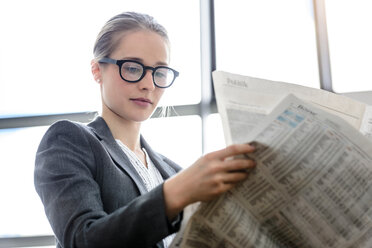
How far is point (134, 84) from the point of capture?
98cm

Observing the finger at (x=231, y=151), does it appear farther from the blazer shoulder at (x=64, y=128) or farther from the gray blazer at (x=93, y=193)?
the blazer shoulder at (x=64, y=128)

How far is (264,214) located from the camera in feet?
1.81

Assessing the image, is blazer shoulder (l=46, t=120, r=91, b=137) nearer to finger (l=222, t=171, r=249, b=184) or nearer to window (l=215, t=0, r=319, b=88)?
finger (l=222, t=171, r=249, b=184)

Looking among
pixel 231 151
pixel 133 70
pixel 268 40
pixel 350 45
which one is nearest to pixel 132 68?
pixel 133 70

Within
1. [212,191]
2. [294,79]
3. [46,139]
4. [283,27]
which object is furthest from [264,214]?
[283,27]

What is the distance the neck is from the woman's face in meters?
0.02

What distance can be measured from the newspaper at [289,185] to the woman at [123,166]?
0.04 m

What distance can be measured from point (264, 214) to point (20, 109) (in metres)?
1.94

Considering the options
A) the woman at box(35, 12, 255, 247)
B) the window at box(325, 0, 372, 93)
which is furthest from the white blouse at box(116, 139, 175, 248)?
the window at box(325, 0, 372, 93)

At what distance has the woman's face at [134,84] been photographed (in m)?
0.98

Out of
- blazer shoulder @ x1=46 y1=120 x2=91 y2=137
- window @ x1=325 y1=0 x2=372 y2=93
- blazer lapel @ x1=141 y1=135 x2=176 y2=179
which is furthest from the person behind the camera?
window @ x1=325 y1=0 x2=372 y2=93

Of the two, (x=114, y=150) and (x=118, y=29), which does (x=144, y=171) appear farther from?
(x=118, y=29)

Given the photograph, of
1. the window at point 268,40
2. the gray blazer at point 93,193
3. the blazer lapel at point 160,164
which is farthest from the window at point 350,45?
the gray blazer at point 93,193

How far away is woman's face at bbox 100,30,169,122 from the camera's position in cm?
98
